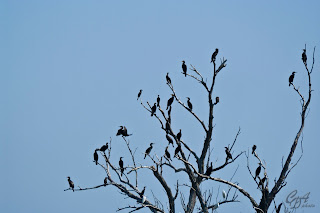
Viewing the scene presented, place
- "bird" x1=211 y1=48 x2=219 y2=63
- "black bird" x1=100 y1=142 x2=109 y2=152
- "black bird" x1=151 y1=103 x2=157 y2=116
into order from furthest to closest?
1. "black bird" x1=151 y1=103 x2=157 y2=116
2. "black bird" x1=100 y1=142 x2=109 y2=152
3. "bird" x1=211 y1=48 x2=219 y2=63

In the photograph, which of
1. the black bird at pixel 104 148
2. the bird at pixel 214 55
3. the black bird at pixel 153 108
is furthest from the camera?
the black bird at pixel 153 108

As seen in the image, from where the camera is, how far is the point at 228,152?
1270 centimetres

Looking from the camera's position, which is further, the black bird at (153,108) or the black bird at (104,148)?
the black bird at (153,108)

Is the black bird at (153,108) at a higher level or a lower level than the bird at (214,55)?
lower

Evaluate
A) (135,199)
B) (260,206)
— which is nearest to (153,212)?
(135,199)

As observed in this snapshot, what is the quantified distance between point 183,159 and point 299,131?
227 centimetres

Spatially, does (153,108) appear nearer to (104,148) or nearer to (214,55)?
(104,148)

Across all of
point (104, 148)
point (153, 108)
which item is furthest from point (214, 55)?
point (104, 148)

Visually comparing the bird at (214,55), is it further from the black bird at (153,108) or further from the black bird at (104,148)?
the black bird at (104,148)

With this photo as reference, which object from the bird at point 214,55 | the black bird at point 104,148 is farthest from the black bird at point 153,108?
the bird at point 214,55

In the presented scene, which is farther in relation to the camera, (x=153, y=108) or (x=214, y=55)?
(x=153, y=108)

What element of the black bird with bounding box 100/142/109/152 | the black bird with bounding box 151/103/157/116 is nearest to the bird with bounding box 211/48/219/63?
the black bird with bounding box 151/103/157/116

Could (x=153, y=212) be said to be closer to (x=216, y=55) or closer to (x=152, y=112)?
(x=152, y=112)

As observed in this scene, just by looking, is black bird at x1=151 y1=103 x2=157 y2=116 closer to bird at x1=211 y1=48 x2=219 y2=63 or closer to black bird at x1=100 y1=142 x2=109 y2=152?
black bird at x1=100 y1=142 x2=109 y2=152
